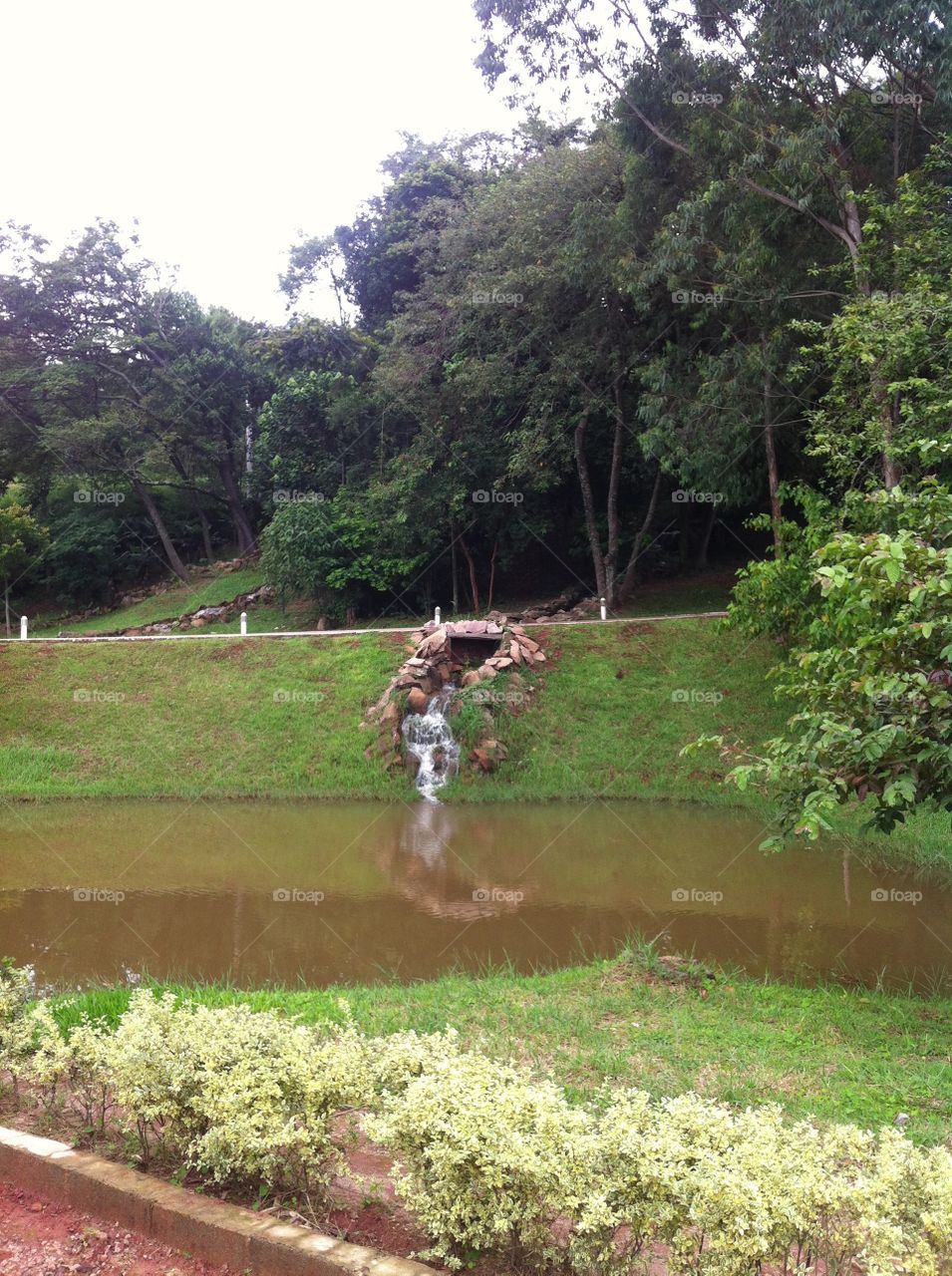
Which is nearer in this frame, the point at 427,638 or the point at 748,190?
the point at 748,190

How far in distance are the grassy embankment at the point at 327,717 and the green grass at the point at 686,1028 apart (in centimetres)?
881

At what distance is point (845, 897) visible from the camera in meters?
10.1

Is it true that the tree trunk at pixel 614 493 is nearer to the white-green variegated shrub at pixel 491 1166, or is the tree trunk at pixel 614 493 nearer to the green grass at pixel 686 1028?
the green grass at pixel 686 1028

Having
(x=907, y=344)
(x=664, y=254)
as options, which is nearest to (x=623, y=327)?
(x=664, y=254)

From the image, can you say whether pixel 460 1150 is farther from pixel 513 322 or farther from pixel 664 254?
pixel 513 322

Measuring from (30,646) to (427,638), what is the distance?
10.2 metres

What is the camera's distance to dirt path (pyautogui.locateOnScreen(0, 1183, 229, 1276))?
123 inches

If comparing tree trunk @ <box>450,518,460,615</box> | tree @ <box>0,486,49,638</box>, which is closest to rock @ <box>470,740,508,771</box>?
tree trunk @ <box>450,518,460,615</box>

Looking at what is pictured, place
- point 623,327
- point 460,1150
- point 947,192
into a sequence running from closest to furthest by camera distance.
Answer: point 460,1150 < point 947,192 < point 623,327

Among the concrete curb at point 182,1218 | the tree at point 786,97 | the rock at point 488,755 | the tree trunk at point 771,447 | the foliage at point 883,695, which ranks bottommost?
the rock at point 488,755

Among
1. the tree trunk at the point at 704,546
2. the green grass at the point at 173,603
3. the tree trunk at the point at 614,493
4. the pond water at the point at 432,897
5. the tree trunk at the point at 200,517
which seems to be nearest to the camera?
the pond water at the point at 432,897

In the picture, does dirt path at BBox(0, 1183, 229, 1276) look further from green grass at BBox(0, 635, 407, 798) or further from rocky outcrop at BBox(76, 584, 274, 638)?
rocky outcrop at BBox(76, 584, 274, 638)

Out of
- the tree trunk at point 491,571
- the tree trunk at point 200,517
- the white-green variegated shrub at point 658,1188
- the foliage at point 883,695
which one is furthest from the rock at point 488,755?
the tree trunk at point 200,517

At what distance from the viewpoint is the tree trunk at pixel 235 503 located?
36.5m
